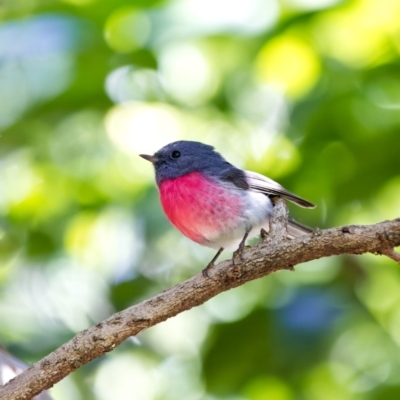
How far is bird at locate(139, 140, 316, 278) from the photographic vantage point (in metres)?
4.12

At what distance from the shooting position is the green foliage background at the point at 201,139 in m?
5.02

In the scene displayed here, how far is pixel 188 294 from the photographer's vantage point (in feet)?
10.1

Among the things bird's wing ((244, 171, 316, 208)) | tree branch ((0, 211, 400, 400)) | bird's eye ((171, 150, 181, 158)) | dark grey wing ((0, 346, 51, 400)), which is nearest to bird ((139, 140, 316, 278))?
bird's wing ((244, 171, 316, 208))

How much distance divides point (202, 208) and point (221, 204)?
115 mm

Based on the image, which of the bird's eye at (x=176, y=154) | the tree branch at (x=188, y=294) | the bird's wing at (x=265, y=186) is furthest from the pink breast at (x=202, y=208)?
the tree branch at (x=188, y=294)

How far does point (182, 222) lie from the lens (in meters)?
4.23

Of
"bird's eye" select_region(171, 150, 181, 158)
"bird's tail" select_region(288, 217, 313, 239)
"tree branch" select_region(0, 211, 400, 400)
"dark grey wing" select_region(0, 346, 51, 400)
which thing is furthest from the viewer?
"bird's eye" select_region(171, 150, 181, 158)

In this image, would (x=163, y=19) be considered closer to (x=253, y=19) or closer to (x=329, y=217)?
(x=253, y=19)

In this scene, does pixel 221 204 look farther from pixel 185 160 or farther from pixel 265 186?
pixel 185 160

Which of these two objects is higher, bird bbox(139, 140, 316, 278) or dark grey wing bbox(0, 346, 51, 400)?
bird bbox(139, 140, 316, 278)

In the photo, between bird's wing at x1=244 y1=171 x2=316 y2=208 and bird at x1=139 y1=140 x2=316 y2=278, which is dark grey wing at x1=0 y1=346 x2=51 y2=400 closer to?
bird at x1=139 y1=140 x2=316 y2=278

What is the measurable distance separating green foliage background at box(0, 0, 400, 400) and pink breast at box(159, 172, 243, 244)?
40.5 inches

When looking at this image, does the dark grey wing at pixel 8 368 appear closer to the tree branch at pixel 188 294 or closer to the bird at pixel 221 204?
the tree branch at pixel 188 294

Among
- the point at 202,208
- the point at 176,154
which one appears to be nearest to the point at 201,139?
the point at 176,154
